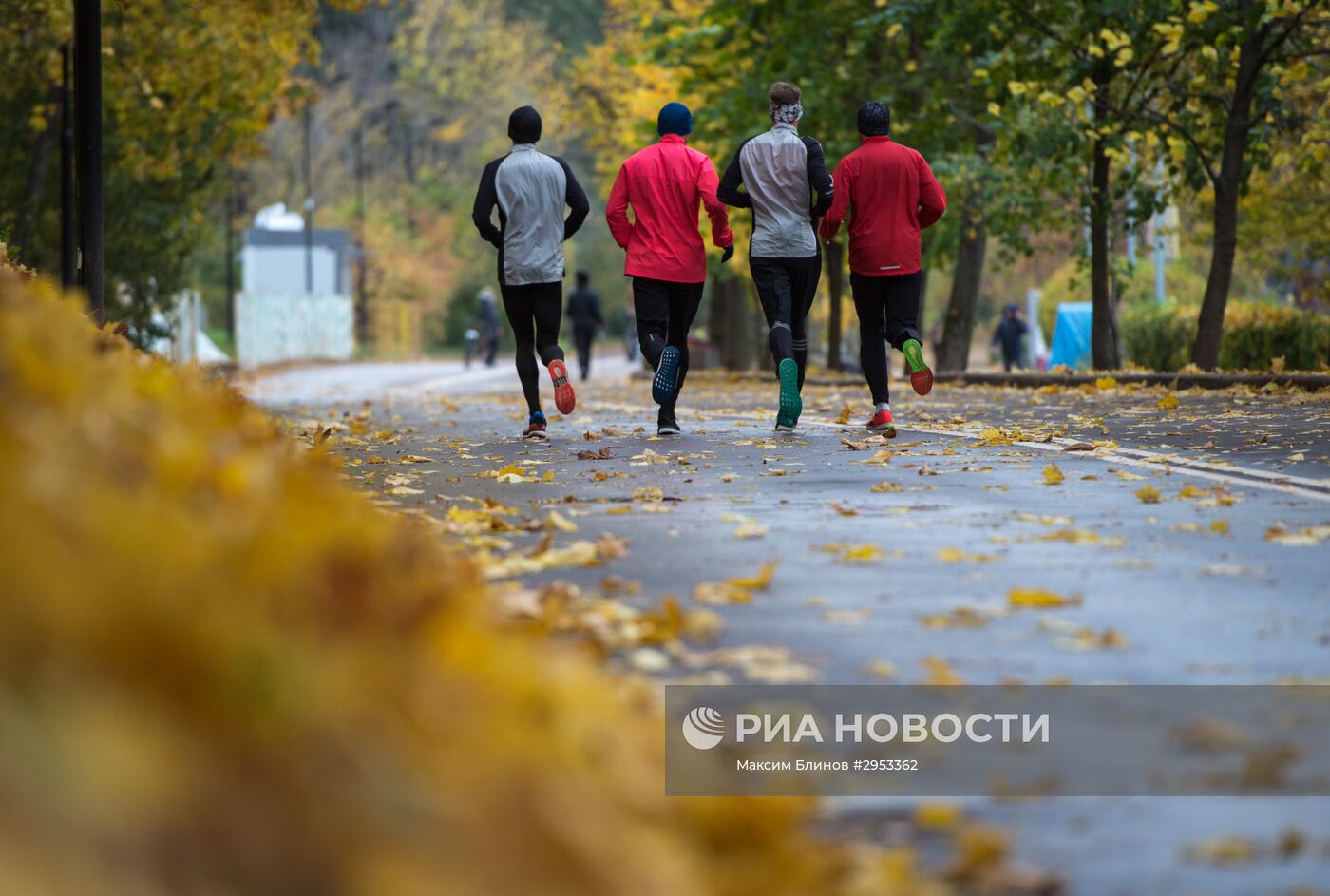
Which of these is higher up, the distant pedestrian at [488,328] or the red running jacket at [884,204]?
the red running jacket at [884,204]

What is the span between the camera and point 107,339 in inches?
294

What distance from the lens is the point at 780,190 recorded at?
43.4 feet

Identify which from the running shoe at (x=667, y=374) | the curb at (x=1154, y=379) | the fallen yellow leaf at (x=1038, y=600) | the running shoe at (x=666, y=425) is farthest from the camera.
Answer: the curb at (x=1154, y=379)

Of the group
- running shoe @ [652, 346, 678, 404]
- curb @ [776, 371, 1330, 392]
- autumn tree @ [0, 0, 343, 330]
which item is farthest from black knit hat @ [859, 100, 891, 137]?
autumn tree @ [0, 0, 343, 330]

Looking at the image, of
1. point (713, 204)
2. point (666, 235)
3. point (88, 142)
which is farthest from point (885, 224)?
point (88, 142)

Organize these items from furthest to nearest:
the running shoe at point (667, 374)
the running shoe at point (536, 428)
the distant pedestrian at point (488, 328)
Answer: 1. the distant pedestrian at point (488, 328)
2. the running shoe at point (536, 428)
3. the running shoe at point (667, 374)

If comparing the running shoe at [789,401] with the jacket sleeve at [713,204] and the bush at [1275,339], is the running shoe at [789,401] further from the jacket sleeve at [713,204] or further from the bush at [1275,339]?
the bush at [1275,339]

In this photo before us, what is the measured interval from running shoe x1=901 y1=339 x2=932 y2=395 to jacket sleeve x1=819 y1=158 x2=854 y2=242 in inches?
34.3

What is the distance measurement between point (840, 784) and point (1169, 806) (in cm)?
61

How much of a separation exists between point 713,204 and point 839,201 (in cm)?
96

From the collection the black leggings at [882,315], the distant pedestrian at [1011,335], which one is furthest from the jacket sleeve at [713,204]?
the distant pedestrian at [1011,335]

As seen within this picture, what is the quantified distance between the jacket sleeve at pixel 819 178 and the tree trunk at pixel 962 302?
17.1 meters

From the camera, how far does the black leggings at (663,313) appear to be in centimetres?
1320

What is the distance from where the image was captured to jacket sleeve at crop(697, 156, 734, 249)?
42.0 feet
